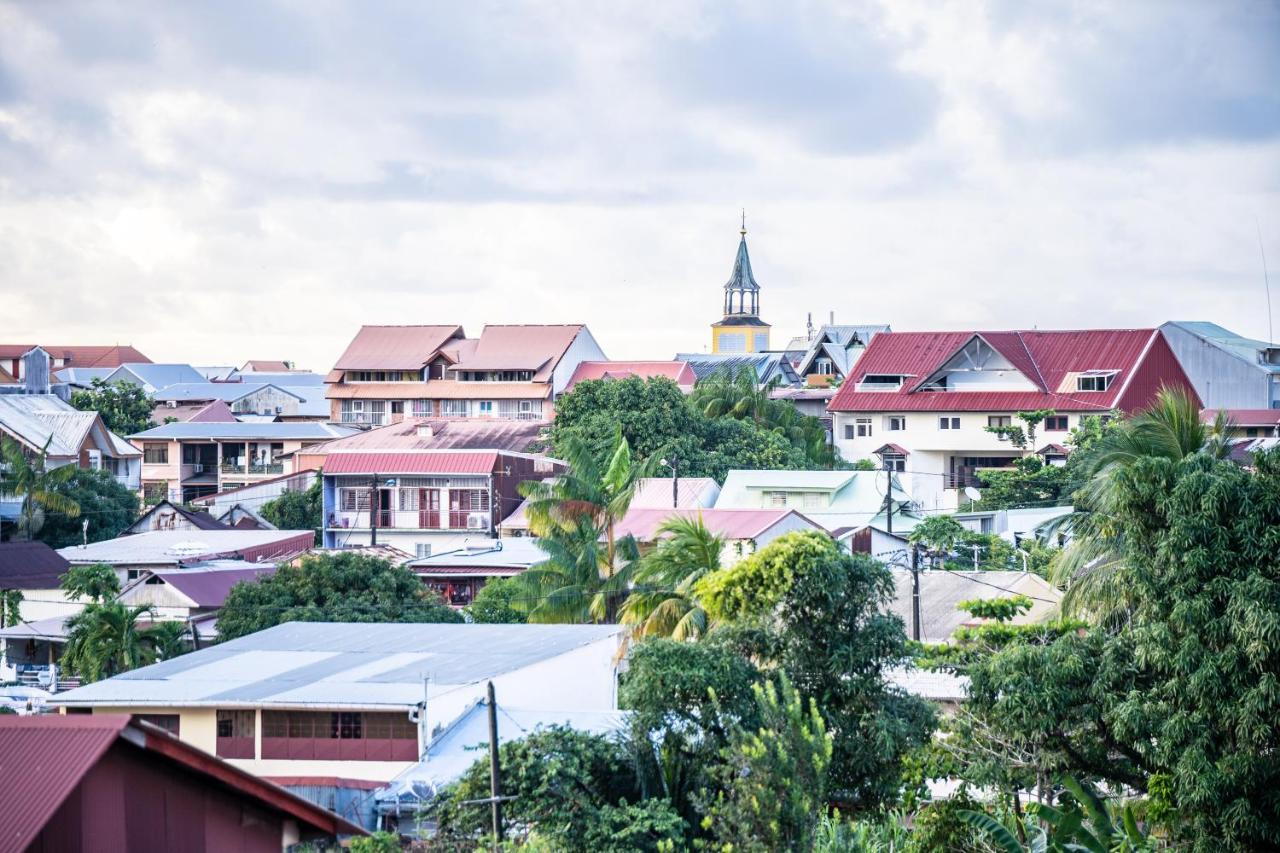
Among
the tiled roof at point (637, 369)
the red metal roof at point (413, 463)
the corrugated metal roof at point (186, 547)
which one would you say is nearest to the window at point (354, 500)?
the red metal roof at point (413, 463)

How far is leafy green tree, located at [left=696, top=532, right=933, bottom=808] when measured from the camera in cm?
1395

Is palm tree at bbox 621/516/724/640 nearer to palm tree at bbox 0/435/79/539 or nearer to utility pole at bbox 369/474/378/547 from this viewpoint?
utility pole at bbox 369/474/378/547

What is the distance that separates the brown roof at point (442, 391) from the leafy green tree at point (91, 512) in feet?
61.7

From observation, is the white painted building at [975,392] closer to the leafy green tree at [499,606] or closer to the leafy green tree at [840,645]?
the leafy green tree at [499,606]

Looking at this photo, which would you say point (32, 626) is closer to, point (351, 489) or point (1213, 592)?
point (351, 489)

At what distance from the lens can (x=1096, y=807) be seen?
1434cm

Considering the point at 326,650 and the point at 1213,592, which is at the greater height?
the point at 1213,592

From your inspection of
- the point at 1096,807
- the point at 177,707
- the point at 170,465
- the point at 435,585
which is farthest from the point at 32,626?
the point at 170,465

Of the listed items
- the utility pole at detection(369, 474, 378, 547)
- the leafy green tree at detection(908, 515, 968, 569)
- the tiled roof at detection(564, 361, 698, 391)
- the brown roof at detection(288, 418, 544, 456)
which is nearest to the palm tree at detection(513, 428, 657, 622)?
the leafy green tree at detection(908, 515, 968, 569)

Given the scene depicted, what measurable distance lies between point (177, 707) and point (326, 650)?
3.58 meters

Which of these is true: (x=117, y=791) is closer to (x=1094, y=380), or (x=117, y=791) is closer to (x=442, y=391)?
(x=1094, y=380)

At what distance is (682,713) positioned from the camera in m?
13.2

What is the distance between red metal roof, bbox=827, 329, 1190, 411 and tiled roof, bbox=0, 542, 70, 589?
28261 mm

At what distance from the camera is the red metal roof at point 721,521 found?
32.0 m
